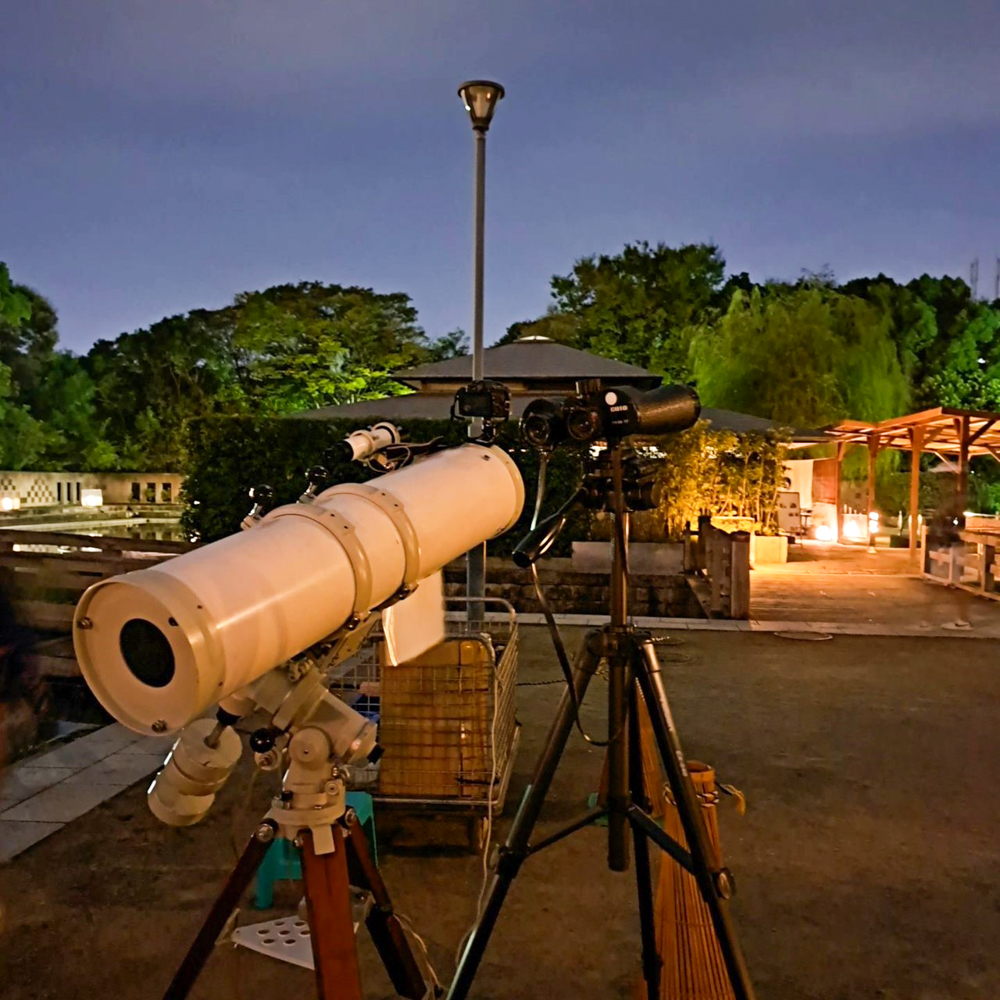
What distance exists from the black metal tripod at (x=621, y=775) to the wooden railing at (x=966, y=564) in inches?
413

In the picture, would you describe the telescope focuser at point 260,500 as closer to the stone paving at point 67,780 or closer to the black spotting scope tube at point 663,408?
the black spotting scope tube at point 663,408

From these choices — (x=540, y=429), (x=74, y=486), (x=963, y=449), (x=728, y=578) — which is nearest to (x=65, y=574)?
(x=540, y=429)

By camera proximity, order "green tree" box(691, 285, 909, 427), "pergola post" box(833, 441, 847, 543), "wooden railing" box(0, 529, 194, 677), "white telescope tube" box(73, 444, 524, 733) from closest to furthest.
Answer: "white telescope tube" box(73, 444, 524, 733) → "wooden railing" box(0, 529, 194, 677) → "pergola post" box(833, 441, 847, 543) → "green tree" box(691, 285, 909, 427)

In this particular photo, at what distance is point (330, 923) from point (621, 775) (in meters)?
0.82

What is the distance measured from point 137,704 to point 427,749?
2.26m

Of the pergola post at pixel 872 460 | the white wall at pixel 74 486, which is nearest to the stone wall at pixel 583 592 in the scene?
the pergola post at pixel 872 460

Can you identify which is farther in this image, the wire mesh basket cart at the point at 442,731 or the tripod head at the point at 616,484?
the wire mesh basket cart at the point at 442,731

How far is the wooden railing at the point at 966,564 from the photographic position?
1172 cm

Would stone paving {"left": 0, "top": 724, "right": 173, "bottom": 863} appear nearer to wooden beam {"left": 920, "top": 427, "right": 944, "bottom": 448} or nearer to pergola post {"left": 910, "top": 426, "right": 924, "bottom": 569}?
pergola post {"left": 910, "top": 426, "right": 924, "bottom": 569}

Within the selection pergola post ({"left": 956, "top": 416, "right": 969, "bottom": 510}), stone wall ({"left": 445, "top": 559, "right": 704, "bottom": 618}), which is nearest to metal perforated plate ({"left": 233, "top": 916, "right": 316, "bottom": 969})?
stone wall ({"left": 445, "top": 559, "right": 704, "bottom": 618})

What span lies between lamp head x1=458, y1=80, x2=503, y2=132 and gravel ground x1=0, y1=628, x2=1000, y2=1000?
4.64 metres

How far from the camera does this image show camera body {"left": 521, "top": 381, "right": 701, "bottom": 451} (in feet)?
7.94

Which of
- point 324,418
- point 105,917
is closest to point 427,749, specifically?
point 105,917

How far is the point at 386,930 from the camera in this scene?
2512 mm
